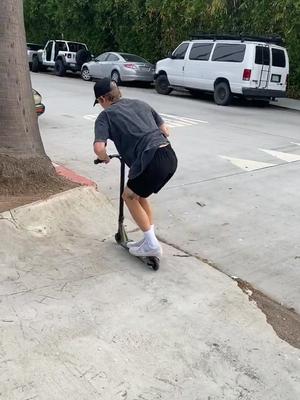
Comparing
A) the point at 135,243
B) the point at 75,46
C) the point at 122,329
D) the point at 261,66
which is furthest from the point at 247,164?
the point at 75,46

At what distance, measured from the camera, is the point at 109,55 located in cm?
2141

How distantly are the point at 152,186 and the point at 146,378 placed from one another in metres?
A: 1.59

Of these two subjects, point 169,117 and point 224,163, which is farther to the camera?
point 169,117

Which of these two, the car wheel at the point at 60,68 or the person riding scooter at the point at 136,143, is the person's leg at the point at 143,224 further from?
the car wheel at the point at 60,68

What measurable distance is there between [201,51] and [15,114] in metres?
12.1

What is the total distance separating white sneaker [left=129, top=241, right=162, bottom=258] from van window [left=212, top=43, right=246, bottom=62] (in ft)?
39.8

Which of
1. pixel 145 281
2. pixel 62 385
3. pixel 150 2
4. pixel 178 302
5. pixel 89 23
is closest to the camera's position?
pixel 62 385

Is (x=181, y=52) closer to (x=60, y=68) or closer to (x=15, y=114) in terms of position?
(x=60, y=68)

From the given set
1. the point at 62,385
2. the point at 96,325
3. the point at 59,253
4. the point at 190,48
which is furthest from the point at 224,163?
the point at 190,48

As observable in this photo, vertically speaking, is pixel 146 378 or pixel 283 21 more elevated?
pixel 283 21

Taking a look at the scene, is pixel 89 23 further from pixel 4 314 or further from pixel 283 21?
pixel 4 314

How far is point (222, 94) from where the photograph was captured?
53.1 ft

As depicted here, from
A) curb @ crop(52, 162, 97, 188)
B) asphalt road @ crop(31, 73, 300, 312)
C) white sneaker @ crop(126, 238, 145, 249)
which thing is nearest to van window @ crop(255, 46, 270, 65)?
asphalt road @ crop(31, 73, 300, 312)

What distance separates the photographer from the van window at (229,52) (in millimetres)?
15445
